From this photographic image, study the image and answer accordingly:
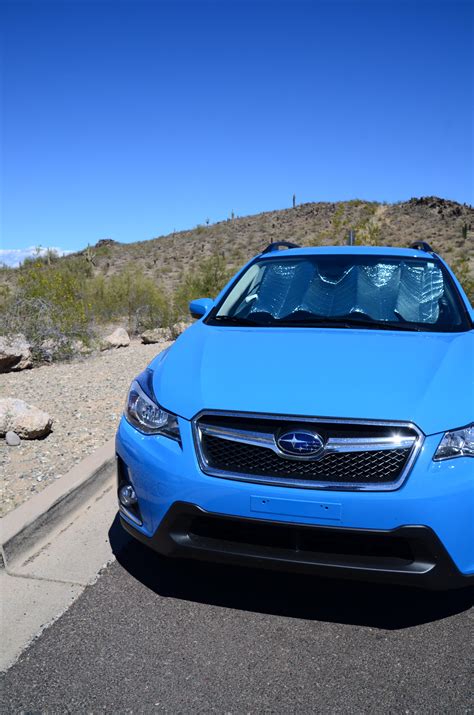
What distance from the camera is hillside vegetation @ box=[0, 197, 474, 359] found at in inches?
404

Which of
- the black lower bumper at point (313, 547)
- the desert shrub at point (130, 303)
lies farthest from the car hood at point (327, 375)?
the desert shrub at point (130, 303)

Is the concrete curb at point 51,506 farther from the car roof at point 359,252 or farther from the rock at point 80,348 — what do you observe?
the rock at point 80,348

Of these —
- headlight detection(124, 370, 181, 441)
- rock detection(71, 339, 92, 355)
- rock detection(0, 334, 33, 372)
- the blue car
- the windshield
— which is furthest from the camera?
rock detection(71, 339, 92, 355)

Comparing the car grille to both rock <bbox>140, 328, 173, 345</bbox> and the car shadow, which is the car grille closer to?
the car shadow

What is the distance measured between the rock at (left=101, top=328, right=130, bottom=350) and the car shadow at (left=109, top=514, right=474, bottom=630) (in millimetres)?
8464

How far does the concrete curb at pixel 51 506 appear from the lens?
3410mm

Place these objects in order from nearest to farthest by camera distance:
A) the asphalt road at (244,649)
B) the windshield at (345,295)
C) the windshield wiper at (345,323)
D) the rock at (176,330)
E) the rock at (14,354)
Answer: the asphalt road at (244,649) < the windshield wiper at (345,323) < the windshield at (345,295) < the rock at (14,354) < the rock at (176,330)

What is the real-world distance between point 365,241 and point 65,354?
56.6 feet

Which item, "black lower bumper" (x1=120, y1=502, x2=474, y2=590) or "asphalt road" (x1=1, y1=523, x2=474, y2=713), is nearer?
"asphalt road" (x1=1, y1=523, x2=474, y2=713)

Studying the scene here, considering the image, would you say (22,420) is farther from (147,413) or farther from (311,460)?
(311,460)

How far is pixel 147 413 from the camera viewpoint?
9.76 ft

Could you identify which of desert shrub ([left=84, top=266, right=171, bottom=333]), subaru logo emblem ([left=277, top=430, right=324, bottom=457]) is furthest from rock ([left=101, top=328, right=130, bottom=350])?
subaru logo emblem ([left=277, top=430, right=324, bottom=457])

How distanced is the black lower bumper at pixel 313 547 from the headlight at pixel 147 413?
369 millimetres

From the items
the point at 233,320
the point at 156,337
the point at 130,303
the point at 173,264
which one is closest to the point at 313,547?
the point at 233,320
